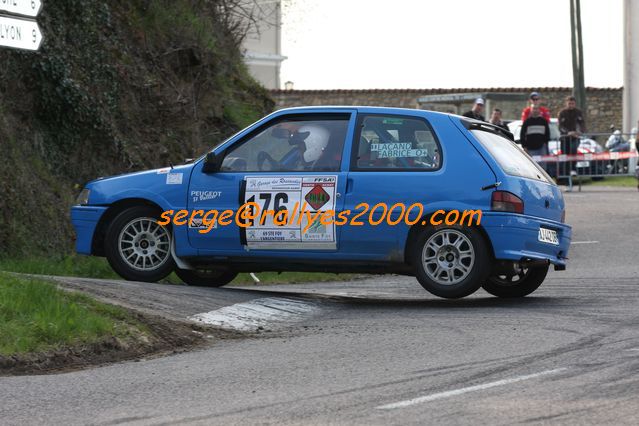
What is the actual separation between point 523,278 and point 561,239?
71 centimetres

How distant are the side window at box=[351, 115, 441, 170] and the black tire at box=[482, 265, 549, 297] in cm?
166

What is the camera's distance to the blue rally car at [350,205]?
11.5 meters

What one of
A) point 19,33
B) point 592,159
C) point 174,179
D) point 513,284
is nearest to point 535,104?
point 592,159

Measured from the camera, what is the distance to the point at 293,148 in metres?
12.1

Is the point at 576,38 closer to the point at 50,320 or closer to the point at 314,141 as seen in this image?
the point at 314,141

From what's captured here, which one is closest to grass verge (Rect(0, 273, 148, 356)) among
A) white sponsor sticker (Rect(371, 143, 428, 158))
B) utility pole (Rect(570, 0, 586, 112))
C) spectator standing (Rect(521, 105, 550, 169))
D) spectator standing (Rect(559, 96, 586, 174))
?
white sponsor sticker (Rect(371, 143, 428, 158))

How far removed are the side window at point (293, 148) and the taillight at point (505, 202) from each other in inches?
56.0

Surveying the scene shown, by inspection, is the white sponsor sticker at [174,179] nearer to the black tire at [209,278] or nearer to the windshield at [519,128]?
the black tire at [209,278]

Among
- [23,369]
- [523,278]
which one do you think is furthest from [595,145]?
[23,369]

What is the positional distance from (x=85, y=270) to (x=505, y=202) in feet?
17.5

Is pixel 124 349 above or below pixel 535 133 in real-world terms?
below

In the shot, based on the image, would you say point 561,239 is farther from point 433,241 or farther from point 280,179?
point 280,179

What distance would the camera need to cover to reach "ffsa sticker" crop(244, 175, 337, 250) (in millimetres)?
11750

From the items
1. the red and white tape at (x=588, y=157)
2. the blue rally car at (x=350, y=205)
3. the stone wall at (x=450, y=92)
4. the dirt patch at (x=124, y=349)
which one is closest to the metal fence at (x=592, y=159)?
the red and white tape at (x=588, y=157)
